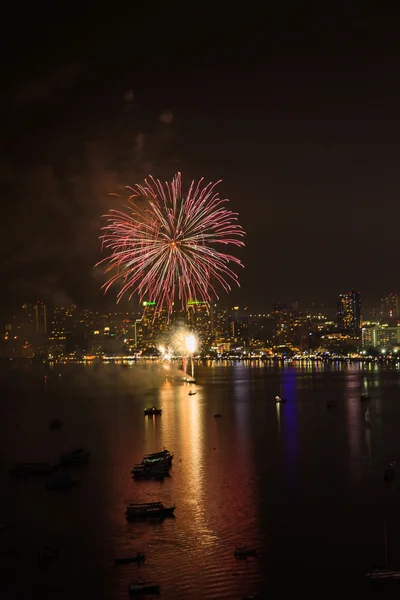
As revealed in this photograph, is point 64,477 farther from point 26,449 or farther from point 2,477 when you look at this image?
point 26,449

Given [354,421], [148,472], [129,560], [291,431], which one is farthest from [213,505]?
[354,421]

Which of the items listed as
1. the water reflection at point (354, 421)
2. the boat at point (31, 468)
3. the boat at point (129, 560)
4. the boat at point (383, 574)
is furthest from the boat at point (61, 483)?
the boat at point (383, 574)

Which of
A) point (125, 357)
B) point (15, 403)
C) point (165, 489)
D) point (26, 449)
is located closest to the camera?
point (165, 489)

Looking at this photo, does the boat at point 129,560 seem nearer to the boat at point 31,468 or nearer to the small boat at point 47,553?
the small boat at point 47,553

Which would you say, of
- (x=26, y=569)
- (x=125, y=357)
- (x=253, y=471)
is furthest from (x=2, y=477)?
(x=125, y=357)

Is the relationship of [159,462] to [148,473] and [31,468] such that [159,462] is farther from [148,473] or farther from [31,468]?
[31,468]
